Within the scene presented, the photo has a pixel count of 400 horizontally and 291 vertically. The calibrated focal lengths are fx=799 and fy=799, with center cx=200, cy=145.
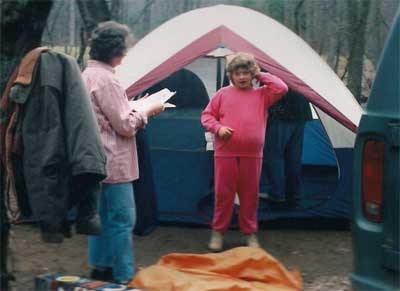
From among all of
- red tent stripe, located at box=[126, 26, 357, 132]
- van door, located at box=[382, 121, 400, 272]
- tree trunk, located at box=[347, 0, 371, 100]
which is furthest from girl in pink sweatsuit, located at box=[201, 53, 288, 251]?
tree trunk, located at box=[347, 0, 371, 100]

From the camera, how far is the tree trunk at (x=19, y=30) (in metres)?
4.55

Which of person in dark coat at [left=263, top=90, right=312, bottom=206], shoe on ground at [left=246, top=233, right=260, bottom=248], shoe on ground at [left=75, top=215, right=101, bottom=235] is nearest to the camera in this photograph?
shoe on ground at [left=75, top=215, right=101, bottom=235]

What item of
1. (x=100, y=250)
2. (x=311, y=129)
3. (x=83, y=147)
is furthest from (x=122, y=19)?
(x=83, y=147)

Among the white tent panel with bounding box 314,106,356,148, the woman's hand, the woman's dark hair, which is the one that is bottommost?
the white tent panel with bounding box 314,106,356,148

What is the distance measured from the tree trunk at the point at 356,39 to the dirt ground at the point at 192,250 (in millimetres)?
4988

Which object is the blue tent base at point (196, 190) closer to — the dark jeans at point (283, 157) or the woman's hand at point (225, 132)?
the dark jeans at point (283, 157)

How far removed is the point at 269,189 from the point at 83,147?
11.3ft

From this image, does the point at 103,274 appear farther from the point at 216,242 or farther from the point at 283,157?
the point at 283,157

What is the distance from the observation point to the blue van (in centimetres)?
352

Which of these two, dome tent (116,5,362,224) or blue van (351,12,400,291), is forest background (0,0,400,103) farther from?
blue van (351,12,400,291)

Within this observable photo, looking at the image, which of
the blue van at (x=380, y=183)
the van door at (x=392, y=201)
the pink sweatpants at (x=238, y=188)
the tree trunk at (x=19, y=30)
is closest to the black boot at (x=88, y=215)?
the tree trunk at (x=19, y=30)

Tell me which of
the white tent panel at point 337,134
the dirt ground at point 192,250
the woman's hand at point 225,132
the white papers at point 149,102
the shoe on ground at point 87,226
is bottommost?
the dirt ground at point 192,250

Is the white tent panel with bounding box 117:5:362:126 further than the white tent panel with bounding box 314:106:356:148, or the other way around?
the white tent panel with bounding box 314:106:356:148

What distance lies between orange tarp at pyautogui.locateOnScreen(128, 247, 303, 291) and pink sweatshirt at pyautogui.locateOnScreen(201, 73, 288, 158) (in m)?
0.87
